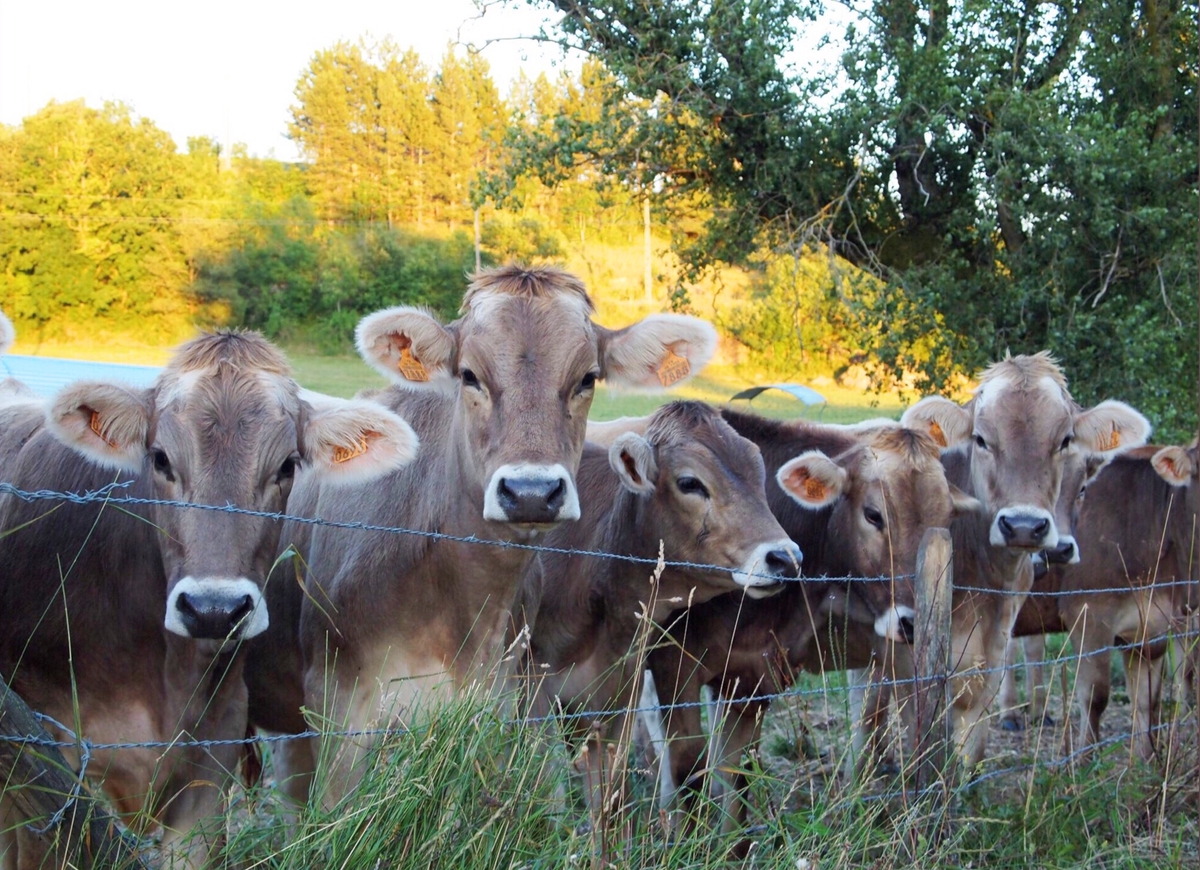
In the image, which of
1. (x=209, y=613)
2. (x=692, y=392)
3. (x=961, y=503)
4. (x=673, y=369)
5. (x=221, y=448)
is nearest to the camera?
(x=209, y=613)

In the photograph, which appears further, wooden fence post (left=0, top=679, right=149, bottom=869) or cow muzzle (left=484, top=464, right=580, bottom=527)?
cow muzzle (left=484, top=464, right=580, bottom=527)

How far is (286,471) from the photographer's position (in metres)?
3.89

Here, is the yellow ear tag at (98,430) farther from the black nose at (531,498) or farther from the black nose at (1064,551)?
the black nose at (1064,551)

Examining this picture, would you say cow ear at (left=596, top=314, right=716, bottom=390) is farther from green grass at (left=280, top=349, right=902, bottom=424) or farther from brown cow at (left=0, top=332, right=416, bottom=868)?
green grass at (left=280, top=349, right=902, bottom=424)

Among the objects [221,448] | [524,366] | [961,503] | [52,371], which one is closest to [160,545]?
[221,448]

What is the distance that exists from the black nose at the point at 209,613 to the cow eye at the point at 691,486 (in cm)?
237

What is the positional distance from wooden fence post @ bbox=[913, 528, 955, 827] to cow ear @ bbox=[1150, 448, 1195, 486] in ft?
12.7

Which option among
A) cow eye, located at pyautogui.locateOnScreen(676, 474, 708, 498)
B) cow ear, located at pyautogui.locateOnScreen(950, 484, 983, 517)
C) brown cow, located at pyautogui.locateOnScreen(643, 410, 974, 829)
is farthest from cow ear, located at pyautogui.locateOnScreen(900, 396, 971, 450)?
cow eye, located at pyautogui.locateOnScreen(676, 474, 708, 498)

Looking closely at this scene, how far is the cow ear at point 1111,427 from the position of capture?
6.83 meters

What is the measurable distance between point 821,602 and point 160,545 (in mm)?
3353

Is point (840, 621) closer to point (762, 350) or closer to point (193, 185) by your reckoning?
point (762, 350)

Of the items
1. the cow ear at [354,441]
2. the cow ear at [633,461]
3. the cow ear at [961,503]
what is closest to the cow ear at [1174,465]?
the cow ear at [961,503]

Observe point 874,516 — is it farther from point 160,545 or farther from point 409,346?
point 160,545

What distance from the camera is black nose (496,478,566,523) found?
3834mm
